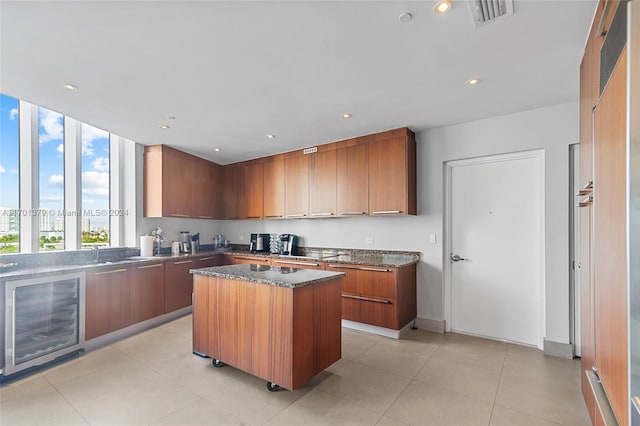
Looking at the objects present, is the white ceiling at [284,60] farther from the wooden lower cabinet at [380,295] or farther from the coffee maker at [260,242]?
the coffee maker at [260,242]

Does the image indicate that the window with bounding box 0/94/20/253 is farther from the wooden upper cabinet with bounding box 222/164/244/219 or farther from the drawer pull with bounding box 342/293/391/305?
the drawer pull with bounding box 342/293/391/305

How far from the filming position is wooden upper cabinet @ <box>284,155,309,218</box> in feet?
15.1

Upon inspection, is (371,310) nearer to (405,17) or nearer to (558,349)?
(558,349)

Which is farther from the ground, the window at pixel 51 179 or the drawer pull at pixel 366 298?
the window at pixel 51 179

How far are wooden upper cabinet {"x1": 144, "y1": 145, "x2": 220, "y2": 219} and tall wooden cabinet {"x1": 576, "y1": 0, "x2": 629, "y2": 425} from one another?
474 centimetres

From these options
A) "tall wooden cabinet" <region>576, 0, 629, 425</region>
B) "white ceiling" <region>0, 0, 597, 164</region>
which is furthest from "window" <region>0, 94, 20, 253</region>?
"tall wooden cabinet" <region>576, 0, 629, 425</region>

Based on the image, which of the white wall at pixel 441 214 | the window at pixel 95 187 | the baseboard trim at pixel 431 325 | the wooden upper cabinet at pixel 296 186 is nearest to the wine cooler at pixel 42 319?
the window at pixel 95 187

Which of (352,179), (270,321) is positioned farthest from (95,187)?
(352,179)

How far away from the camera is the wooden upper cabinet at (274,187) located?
16.1 feet

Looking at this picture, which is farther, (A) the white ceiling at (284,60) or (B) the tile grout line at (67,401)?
(B) the tile grout line at (67,401)

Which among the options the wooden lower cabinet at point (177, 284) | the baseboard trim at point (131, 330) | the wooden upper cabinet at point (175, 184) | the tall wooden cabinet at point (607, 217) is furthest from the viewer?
the wooden upper cabinet at point (175, 184)

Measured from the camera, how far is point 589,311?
1.84m

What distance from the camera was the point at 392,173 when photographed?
3734 millimetres

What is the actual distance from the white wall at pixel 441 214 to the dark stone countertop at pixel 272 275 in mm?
1725
